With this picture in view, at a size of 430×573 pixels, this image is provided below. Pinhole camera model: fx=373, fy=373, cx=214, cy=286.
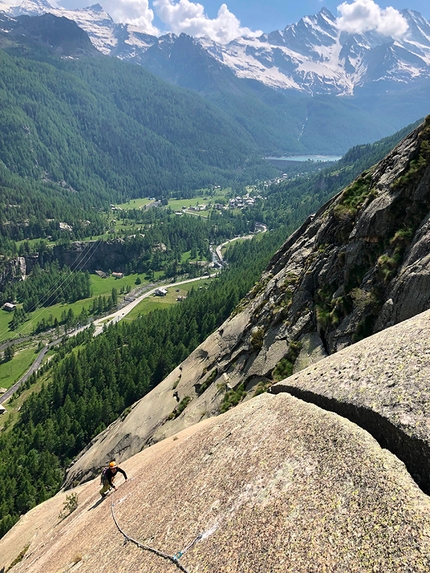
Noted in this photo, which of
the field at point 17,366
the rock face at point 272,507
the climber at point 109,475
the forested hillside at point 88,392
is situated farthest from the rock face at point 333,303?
the field at point 17,366

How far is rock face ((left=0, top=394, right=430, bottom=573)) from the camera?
1102cm

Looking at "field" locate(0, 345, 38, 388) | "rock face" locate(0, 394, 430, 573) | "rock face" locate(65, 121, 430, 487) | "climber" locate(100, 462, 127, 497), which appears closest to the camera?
"rock face" locate(0, 394, 430, 573)

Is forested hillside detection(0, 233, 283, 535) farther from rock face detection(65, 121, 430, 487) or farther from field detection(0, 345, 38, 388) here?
rock face detection(65, 121, 430, 487)

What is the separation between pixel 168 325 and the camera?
14312 centimetres

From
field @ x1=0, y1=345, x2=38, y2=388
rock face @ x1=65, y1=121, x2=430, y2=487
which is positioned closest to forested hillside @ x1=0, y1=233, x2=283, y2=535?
field @ x1=0, y1=345, x2=38, y2=388

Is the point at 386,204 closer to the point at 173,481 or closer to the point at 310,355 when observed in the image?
the point at 310,355

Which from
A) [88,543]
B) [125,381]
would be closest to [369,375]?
[88,543]

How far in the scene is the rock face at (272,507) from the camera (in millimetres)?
11023

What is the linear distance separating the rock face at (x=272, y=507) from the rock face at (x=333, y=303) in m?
1.96

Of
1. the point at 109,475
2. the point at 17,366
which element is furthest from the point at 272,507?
the point at 17,366

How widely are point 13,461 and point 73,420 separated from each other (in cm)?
1797

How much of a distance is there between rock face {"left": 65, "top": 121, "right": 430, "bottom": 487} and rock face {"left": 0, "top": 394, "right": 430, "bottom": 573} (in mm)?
1964

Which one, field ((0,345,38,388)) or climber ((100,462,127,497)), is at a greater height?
climber ((100,462,127,497))

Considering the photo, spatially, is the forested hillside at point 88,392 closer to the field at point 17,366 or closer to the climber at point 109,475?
the field at point 17,366
